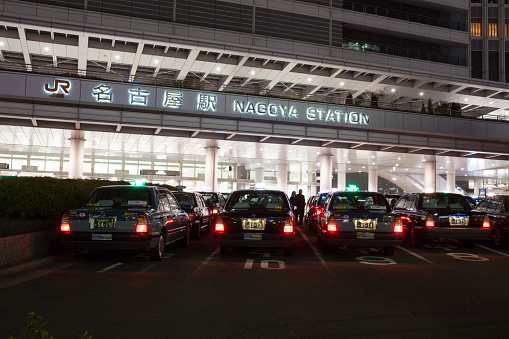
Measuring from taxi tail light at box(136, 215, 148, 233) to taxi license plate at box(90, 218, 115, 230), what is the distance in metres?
0.49

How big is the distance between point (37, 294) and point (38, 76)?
20.7 metres

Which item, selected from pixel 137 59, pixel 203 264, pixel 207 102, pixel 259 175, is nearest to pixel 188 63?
pixel 137 59

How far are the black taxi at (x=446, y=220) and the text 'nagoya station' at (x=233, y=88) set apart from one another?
16.4m

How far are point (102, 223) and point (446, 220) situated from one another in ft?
27.7

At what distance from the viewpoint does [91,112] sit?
80.1 feet

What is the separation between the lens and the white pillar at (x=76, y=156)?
1126 inches

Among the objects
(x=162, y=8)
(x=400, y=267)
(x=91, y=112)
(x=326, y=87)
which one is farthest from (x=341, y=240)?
(x=326, y=87)

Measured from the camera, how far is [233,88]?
33.3 meters

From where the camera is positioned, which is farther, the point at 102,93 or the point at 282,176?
the point at 282,176

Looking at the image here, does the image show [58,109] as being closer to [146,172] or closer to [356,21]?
[146,172]

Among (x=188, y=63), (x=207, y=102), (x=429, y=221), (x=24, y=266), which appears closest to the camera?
(x=24, y=266)

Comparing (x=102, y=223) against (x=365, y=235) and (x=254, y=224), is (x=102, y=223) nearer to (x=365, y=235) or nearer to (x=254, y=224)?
(x=254, y=224)

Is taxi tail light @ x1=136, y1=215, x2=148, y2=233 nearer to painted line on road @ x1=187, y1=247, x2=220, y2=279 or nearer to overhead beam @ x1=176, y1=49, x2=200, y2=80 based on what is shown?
painted line on road @ x1=187, y1=247, x2=220, y2=279

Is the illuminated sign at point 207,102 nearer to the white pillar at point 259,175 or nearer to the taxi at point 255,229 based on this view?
the taxi at point 255,229
